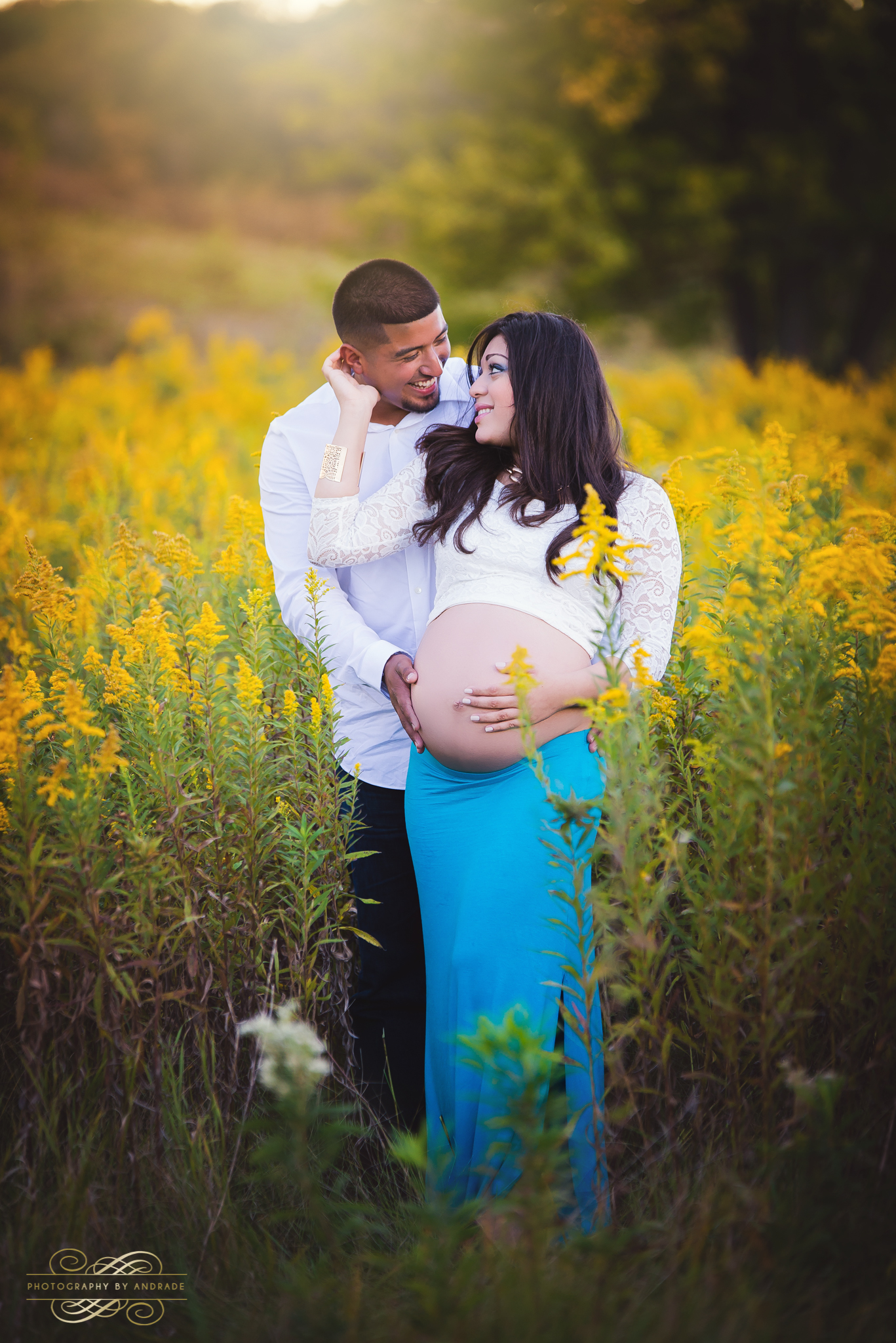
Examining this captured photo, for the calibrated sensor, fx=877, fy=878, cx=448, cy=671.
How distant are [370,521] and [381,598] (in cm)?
30

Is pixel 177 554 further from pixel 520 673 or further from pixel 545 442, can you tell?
pixel 520 673

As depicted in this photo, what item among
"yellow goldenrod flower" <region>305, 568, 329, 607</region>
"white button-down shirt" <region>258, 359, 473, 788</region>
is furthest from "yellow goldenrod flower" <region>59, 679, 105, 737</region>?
"white button-down shirt" <region>258, 359, 473, 788</region>

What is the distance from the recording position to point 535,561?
217 cm

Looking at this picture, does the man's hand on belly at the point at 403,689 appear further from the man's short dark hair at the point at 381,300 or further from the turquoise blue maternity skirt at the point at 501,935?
the man's short dark hair at the point at 381,300

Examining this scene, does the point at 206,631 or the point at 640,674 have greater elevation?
the point at 206,631

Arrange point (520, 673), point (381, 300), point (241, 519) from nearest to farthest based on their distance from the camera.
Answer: point (520, 673) → point (381, 300) → point (241, 519)

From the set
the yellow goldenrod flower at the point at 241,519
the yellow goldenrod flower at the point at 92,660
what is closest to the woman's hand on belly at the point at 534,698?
the yellow goldenrod flower at the point at 92,660

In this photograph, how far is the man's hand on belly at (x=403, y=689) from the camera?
7.34 ft

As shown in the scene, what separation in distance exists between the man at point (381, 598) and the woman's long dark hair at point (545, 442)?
280 millimetres

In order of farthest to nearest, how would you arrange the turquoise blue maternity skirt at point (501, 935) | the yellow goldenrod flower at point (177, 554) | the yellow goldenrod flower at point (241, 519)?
the yellow goldenrod flower at point (241, 519), the yellow goldenrod flower at point (177, 554), the turquoise blue maternity skirt at point (501, 935)

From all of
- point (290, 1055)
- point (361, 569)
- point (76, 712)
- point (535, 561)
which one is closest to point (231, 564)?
point (361, 569)

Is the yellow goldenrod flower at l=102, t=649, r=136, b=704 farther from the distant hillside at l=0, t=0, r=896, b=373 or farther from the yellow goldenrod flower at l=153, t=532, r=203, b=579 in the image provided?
the distant hillside at l=0, t=0, r=896, b=373

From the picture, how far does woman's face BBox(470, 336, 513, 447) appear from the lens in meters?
2.29

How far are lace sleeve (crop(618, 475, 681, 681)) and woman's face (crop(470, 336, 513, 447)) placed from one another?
389 mm
